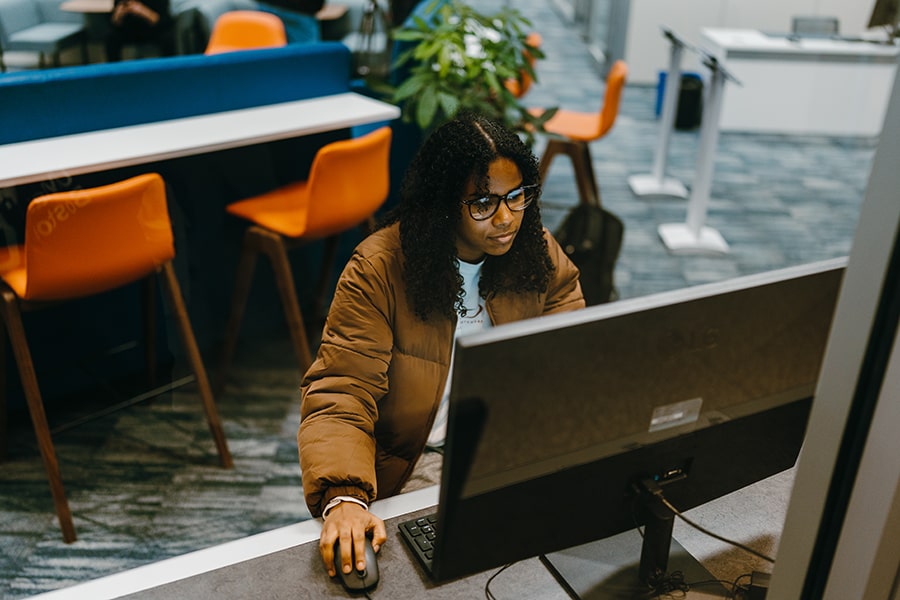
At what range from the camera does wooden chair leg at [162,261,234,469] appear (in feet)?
7.88

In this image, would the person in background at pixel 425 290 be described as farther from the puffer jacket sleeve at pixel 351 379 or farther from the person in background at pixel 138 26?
the person in background at pixel 138 26

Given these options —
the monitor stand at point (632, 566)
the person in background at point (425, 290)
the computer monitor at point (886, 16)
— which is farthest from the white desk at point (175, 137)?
the computer monitor at point (886, 16)

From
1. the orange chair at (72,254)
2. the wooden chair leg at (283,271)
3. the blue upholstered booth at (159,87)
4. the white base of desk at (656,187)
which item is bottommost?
the white base of desk at (656,187)

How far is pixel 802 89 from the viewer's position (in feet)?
17.7

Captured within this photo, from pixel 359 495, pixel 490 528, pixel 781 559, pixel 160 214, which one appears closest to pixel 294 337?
pixel 160 214

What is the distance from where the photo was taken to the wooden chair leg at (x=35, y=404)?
6.86 ft

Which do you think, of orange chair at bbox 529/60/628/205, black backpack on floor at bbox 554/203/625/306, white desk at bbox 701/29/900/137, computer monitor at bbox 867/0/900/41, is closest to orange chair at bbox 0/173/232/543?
black backpack on floor at bbox 554/203/625/306

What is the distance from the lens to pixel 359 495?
3.87ft

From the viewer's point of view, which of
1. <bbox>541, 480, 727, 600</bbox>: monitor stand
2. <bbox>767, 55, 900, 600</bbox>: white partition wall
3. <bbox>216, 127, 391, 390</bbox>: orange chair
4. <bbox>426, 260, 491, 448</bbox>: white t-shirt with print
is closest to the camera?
<bbox>767, 55, 900, 600</bbox>: white partition wall

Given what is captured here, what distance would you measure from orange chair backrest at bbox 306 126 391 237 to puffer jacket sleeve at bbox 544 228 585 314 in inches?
45.1

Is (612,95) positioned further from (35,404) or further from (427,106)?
(35,404)

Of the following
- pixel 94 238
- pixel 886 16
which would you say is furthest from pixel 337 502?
pixel 886 16

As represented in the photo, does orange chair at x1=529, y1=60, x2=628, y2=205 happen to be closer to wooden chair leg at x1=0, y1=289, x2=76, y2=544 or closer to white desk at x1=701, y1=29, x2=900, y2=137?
white desk at x1=701, y1=29, x2=900, y2=137

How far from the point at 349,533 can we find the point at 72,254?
137cm
